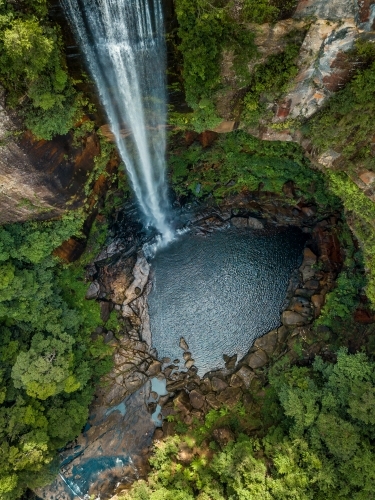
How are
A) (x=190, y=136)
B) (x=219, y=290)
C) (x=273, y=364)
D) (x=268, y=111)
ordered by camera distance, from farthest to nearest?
1. (x=219, y=290)
2. (x=273, y=364)
3. (x=190, y=136)
4. (x=268, y=111)

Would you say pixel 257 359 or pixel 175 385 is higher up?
pixel 257 359

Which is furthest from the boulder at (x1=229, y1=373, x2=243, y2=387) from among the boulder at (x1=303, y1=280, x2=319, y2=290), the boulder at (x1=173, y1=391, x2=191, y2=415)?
the boulder at (x1=303, y1=280, x2=319, y2=290)

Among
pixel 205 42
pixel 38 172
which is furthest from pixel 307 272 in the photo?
pixel 38 172

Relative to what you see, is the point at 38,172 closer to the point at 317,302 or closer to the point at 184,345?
the point at 184,345

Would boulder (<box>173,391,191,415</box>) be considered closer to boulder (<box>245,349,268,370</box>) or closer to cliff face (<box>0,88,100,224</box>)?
boulder (<box>245,349,268,370</box>)

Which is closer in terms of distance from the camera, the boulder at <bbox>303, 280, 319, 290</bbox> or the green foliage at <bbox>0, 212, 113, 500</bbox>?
the green foliage at <bbox>0, 212, 113, 500</bbox>

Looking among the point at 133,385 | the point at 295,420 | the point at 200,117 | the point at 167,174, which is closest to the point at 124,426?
the point at 133,385
